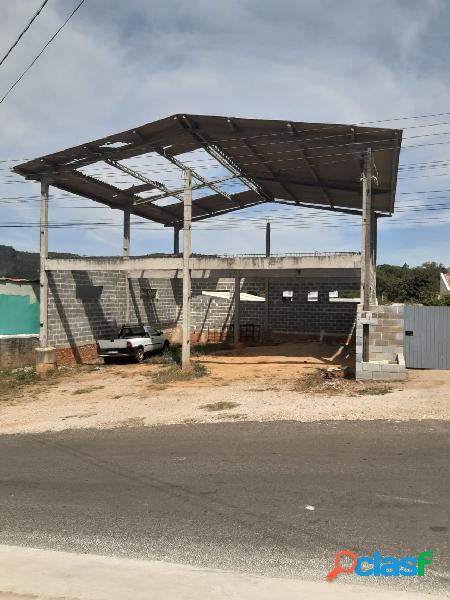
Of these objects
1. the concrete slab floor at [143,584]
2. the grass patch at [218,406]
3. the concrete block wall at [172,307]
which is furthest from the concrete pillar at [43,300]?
the concrete slab floor at [143,584]

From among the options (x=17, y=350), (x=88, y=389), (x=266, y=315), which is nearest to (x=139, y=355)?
(x=17, y=350)

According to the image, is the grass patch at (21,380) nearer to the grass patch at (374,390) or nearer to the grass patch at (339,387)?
the grass patch at (339,387)

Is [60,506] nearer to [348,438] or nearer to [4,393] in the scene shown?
[348,438]

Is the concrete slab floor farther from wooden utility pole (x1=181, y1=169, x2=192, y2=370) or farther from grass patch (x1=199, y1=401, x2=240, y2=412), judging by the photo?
wooden utility pole (x1=181, y1=169, x2=192, y2=370)

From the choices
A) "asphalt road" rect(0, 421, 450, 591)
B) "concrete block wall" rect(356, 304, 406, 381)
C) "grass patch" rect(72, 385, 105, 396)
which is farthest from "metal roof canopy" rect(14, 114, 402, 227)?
"asphalt road" rect(0, 421, 450, 591)

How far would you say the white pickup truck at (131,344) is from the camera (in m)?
19.3

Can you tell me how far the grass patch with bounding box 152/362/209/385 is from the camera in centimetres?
1576

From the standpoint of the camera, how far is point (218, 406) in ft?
38.1

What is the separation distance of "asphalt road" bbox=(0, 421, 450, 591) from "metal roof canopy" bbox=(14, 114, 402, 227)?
369 inches

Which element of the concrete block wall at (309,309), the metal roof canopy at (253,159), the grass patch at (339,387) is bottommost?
the grass patch at (339,387)

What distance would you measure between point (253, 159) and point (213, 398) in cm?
938

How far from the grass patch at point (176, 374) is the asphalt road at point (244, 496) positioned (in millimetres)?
6481

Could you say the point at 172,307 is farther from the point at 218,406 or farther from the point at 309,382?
the point at 218,406

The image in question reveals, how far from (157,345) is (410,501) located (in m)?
16.7
